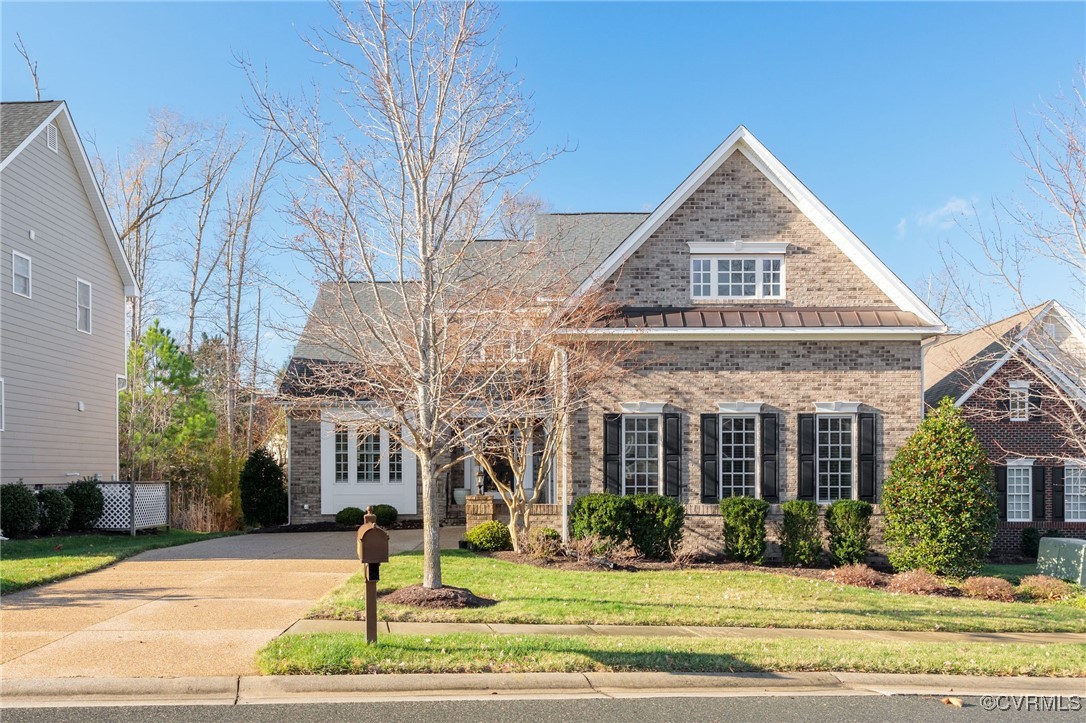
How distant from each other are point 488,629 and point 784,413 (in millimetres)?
9611

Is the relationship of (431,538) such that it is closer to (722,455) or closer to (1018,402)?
(722,455)

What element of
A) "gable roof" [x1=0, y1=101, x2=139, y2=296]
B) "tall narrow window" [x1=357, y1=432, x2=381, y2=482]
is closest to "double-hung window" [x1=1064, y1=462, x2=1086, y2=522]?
"tall narrow window" [x1=357, y1=432, x2=381, y2=482]

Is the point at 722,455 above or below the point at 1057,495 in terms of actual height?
above

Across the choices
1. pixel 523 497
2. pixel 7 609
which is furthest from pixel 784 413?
pixel 7 609

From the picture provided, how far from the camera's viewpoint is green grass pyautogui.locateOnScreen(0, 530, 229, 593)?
12.0 m

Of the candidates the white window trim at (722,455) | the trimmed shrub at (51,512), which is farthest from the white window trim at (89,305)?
the white window trim at (722,455)

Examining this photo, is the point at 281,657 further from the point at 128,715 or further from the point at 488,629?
the point at 488,629

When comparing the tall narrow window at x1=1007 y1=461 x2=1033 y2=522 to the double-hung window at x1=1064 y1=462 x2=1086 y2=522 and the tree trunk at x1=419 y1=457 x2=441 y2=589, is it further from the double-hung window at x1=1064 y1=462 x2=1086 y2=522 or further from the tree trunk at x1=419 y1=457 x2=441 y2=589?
the tree trunk at x1=419 y1=457 x2=441 y2=589

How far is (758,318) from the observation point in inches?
675

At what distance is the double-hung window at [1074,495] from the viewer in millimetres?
21797

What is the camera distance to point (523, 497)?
53.7 feet

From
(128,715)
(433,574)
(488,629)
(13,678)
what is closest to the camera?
(128,715)

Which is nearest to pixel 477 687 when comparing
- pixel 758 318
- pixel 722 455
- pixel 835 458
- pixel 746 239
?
pixel 722 455

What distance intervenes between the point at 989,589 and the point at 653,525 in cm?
546
